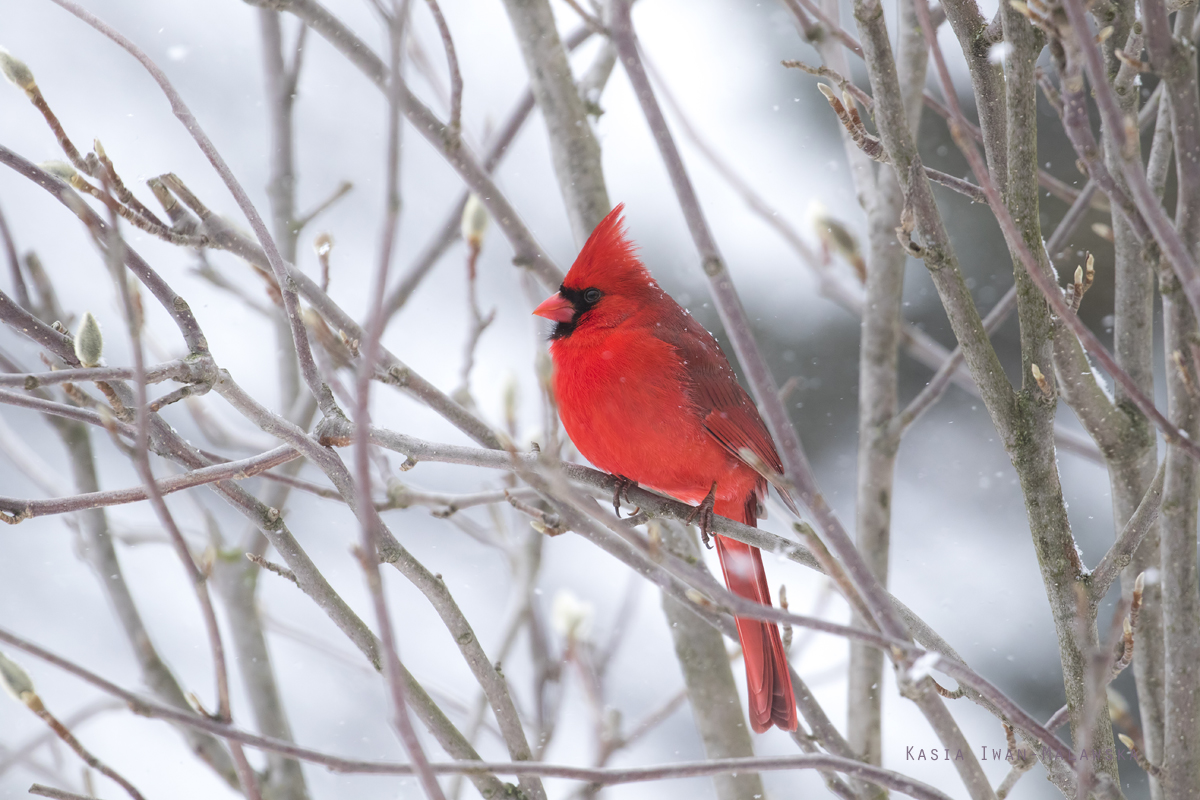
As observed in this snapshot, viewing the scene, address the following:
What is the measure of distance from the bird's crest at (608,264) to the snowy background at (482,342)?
1069 mm

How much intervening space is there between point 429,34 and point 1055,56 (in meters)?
3.16

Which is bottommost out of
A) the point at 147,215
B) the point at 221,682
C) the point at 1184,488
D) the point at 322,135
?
the point at 221,682

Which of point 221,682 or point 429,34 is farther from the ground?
point 429,34

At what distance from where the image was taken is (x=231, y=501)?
3.85 ft

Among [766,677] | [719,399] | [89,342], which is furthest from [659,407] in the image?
[89,342]

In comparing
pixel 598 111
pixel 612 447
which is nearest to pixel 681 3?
pixel 598 111

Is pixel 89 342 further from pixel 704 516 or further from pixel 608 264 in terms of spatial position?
pixel 608 264

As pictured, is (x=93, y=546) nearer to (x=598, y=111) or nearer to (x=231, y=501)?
(x=231, y=501)

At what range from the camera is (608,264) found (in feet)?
6.24

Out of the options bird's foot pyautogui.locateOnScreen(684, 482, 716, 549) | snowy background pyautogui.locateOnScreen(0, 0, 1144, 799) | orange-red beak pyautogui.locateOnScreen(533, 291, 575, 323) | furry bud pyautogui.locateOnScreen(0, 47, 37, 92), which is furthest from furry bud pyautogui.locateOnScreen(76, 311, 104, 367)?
snowy background pyautogui.locateOnScreen(0, 0, 1144, 799)

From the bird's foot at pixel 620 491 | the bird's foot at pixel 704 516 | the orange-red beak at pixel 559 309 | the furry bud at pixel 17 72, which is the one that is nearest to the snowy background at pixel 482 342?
the orange-red beak at pixel 559 309

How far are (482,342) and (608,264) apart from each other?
1.74 metres

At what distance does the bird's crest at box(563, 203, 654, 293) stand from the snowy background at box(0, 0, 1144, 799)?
1.07 metres

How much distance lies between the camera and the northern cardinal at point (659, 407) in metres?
1.72
